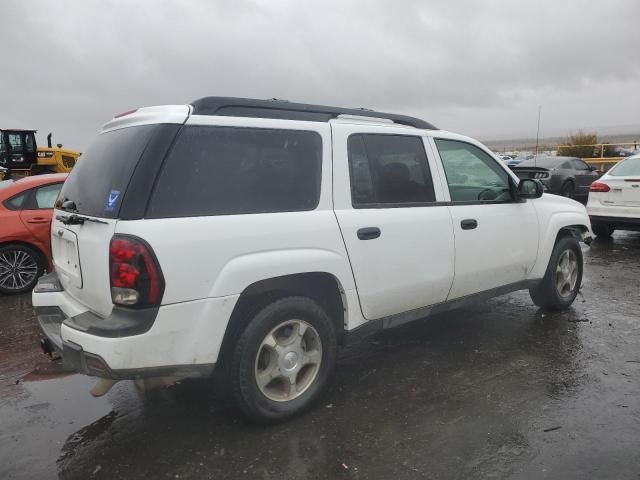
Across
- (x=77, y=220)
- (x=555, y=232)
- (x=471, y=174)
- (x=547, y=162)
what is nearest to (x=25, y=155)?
(x=77, y=220)

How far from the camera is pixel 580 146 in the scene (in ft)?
95.3

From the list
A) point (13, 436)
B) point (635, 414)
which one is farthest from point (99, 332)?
point (635, 414)

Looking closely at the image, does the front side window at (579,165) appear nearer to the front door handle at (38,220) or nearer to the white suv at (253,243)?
the white suv at (253,243)

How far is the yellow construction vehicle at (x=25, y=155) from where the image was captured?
57.1ft

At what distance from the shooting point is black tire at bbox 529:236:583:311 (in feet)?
16.0

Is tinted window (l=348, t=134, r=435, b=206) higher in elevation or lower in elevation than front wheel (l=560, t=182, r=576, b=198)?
higher

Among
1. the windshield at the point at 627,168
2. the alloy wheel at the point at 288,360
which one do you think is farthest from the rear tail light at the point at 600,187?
the alloy wheel at the point at 288,360

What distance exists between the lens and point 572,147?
30.0 m

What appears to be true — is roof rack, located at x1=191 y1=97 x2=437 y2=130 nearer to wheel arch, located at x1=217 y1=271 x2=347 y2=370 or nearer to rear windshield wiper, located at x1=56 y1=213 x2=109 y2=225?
rear windshield wiper, located at x1=56 y1=213 x2=109 y2=225

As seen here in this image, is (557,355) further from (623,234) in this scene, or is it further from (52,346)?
(623,234)

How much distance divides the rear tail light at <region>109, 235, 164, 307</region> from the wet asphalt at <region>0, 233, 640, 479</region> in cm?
95

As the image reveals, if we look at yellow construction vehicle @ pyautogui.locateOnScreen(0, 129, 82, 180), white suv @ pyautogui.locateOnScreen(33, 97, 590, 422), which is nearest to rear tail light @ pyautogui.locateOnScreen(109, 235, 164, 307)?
white suv @ pyautogui.locateOnScreen(33, 97, 590, 422)

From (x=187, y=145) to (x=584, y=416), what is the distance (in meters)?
2.91

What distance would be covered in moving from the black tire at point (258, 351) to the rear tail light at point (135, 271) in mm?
592
